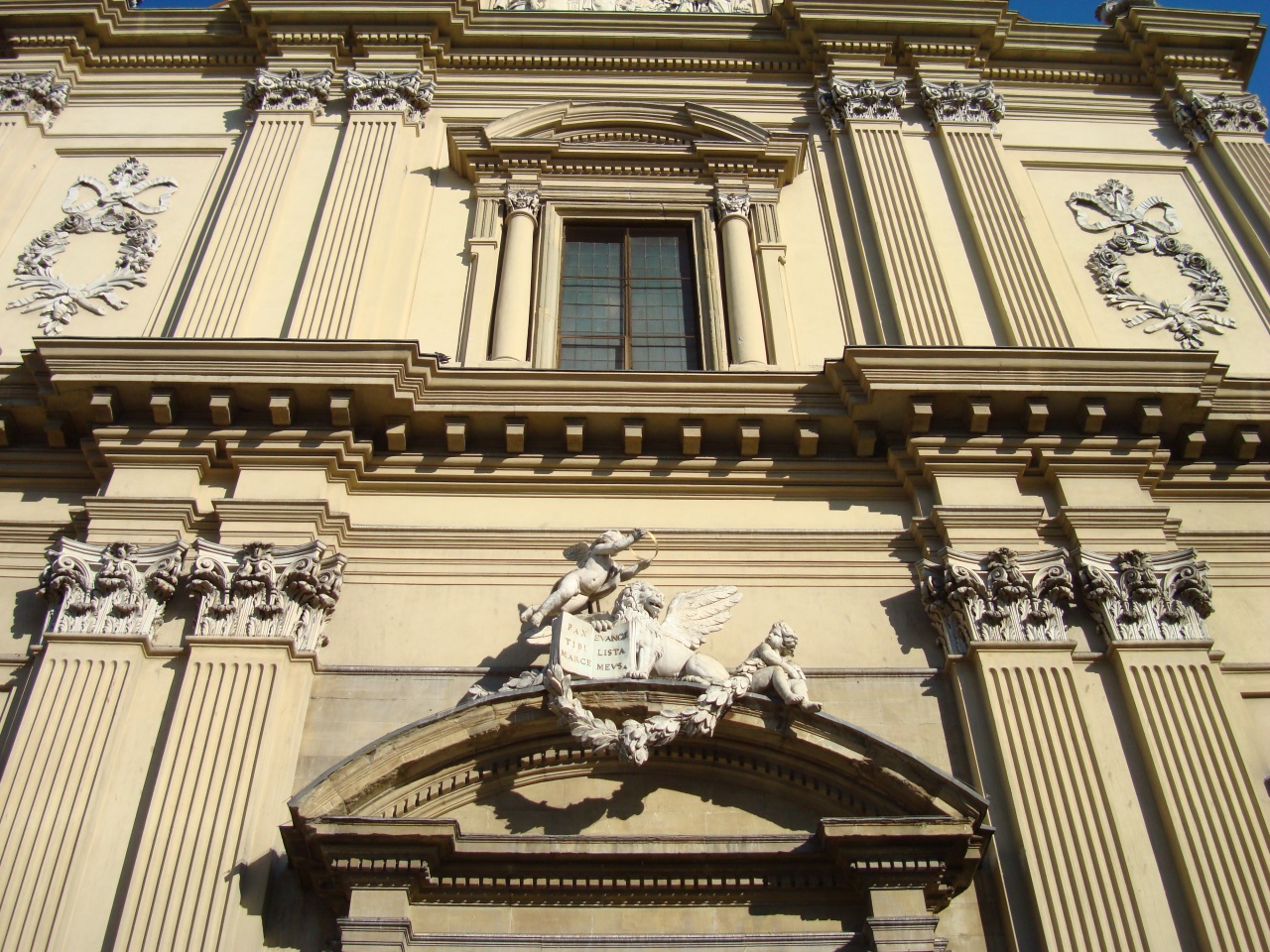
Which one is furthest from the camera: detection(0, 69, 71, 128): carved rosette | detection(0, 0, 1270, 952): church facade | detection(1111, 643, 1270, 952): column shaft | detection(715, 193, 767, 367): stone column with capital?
detection(0, 69, 71, 128): carved rosette

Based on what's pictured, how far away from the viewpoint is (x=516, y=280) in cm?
1359

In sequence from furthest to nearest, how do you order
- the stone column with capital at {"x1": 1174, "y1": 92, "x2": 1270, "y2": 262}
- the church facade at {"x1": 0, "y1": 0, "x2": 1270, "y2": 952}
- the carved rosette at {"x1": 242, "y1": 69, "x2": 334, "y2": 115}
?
the carved rosette at {"x1": 242, "y1": 69, "x2": 334, "y2": 115}, the stone column with capital at {"x1": 1174, "y1": 92, "x2": 1270, "y2": 262}, the church facade at {"x1": 0, "y1": 0, "x2": 1270, "y2": 952}

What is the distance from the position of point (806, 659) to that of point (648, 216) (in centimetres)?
678

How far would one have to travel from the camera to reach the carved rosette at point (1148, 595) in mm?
9750

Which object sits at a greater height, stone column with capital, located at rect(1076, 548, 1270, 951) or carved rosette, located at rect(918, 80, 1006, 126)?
carved rosette, located at rect(918, 80, 1006, 126)

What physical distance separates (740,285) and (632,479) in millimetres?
3370

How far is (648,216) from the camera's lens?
1486 cm

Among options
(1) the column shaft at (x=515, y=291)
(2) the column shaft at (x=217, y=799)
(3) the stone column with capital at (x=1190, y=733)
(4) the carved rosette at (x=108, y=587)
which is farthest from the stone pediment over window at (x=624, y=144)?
(2) the column shaft at (x=217, y=799)

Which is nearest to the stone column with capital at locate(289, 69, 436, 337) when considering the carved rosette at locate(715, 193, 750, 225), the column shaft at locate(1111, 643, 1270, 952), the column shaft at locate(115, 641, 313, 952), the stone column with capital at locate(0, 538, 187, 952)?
the stone column with capital at locate(0, 538, 187, 952)

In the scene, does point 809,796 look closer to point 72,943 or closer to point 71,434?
point 72,943

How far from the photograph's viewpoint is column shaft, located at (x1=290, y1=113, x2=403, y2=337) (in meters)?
12.6

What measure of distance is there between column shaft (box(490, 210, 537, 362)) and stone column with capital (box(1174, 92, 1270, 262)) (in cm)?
853

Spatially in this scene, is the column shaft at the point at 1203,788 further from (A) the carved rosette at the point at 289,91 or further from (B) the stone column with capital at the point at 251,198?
(A) the carved rosette at the point at 289,91

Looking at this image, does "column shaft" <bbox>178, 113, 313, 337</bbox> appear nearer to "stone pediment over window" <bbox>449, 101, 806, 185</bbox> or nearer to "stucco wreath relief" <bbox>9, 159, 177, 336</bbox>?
"stucco wreath relief" <bbox>9, 159, 177, 336</bbox>
